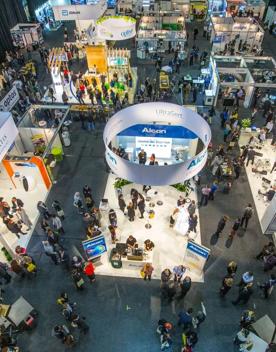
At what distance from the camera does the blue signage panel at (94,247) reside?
8.98m

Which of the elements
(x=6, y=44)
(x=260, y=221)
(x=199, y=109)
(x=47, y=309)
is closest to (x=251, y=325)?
(x=260, y=221)

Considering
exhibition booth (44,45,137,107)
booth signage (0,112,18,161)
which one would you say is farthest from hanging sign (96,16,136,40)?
booth signage (0,112,18,161)

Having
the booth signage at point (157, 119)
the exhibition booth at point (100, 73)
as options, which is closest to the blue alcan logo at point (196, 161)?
the booth signage at point (157, 119)

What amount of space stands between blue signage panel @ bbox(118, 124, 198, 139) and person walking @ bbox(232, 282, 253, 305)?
23.4 feet

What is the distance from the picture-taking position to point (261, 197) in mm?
12234

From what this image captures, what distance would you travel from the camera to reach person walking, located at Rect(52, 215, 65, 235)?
10273 mm

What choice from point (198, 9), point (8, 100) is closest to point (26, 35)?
point (8, 100)

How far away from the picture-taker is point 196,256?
8.92m

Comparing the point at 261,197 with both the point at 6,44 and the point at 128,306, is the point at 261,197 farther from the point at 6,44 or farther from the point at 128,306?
A: the point at 6,44

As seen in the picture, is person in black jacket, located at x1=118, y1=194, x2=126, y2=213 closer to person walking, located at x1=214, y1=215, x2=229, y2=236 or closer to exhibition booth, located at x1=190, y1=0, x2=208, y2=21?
person walking, located at x1=214, y1=215, x2=229, y2=236

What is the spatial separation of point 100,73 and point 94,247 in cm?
1354

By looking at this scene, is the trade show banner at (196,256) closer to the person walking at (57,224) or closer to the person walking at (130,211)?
the person walking at (130,211)

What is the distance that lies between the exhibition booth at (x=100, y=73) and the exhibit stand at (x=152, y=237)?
27.3ft

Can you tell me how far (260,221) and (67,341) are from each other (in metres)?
8.14
